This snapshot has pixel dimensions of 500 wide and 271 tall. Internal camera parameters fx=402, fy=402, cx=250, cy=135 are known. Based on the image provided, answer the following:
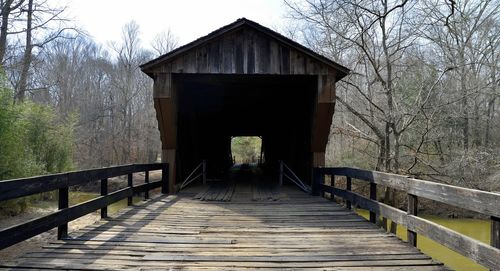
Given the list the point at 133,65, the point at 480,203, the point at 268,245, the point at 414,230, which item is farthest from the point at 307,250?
the point at 133,65

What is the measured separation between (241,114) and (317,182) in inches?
318

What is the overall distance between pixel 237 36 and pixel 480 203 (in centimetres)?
664

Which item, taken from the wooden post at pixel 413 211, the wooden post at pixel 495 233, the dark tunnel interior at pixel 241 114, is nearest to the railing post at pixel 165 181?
the dark tunnel interior at pixel 241 114

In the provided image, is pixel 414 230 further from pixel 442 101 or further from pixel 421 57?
pixel 421 57

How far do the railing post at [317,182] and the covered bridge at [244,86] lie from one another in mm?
287

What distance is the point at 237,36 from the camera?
8.87 meters

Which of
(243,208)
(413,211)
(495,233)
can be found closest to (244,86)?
(243,208)

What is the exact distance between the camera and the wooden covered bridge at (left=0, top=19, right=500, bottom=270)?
3764 mm

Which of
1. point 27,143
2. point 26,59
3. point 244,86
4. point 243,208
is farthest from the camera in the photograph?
point 26,59

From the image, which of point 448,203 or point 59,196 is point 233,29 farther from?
point 448,203

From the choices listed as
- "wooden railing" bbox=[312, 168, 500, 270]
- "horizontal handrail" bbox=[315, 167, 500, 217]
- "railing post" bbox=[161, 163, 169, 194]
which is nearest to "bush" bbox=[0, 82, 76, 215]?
"railing post" bbox=[161, 163, 169, 194]

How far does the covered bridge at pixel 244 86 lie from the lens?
28.5ft

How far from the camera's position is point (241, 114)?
16.7m

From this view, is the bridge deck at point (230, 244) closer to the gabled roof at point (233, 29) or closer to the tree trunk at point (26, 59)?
the gabled roof at point (233, 29)
